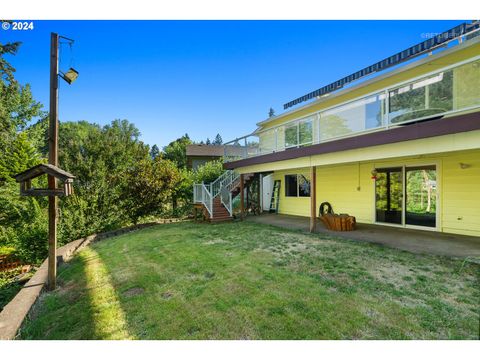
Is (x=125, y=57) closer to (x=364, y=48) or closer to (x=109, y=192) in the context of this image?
(x=109, y=192)

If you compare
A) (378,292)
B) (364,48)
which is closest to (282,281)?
(378,292)

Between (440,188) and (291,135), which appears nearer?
(440,188)

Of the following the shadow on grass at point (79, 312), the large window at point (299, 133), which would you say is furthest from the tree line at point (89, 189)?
the large window at point (299, 133)

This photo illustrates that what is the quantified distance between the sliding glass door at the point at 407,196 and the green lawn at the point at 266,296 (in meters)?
3.20

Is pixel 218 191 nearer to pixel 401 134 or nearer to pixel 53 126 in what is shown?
pixel 53 126

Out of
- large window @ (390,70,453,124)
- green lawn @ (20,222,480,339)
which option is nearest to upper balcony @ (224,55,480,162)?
large window @ (390,70,453,124)

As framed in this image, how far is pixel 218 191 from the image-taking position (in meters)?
12.5

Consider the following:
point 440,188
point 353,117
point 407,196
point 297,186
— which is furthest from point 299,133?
point 440,188

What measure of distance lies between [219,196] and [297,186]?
4048 mm

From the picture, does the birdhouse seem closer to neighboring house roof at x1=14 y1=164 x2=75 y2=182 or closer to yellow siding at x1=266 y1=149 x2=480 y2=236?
neighboring house roof at x1=14 y1=164 x2=75 y2=182

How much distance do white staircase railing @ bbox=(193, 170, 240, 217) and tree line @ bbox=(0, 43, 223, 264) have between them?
188cm

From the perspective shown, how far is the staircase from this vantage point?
1176cm
